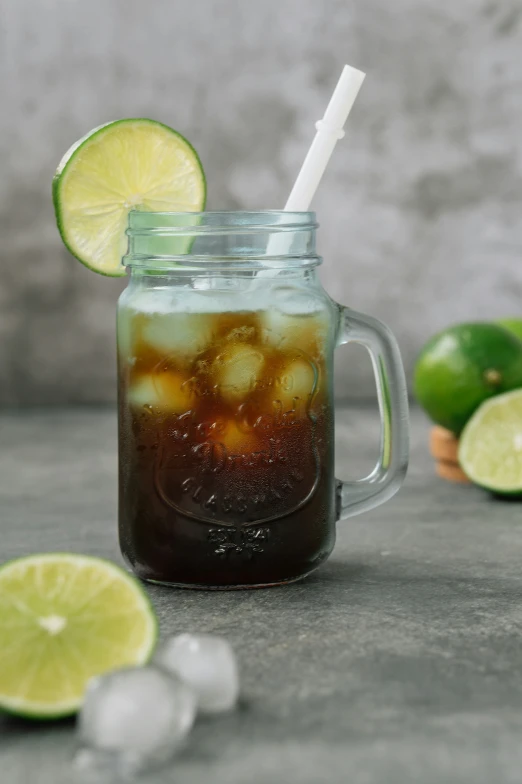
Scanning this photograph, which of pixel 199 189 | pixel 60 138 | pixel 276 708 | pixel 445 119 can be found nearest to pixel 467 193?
pixel 445 119

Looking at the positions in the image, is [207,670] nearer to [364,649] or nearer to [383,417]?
[364,649]

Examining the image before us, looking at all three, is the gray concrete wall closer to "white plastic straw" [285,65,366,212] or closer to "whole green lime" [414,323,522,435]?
"whole green lime" [414,323,522,435]

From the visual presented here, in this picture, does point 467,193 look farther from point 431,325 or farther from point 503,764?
point 503,764

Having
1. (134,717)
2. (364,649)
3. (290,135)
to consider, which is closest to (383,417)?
(364,649)

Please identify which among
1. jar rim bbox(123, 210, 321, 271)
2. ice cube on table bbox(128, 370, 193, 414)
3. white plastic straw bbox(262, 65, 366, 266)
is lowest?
ice cube on table bbox(128, 370, 193, 414)

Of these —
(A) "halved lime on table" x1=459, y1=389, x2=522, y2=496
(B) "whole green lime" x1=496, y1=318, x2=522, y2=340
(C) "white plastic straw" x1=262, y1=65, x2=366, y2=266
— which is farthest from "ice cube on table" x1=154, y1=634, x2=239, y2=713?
(B) "whole green lime" x1=496, y1=318, x2=522, y2=340
